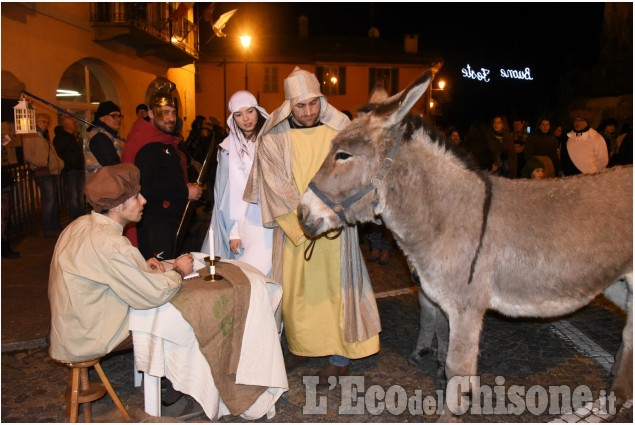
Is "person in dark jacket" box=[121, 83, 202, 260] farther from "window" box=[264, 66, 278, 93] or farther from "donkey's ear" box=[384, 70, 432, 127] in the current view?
"window" box=[264, 66, 278, 93]

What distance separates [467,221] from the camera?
9.63ft

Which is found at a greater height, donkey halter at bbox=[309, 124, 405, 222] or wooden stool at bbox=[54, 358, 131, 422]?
donkey halter at bbox=[309, 124, 405, 222]

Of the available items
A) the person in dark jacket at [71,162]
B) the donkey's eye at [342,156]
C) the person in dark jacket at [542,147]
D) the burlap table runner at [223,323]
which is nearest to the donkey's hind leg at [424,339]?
the burlap table runner at [223,323]

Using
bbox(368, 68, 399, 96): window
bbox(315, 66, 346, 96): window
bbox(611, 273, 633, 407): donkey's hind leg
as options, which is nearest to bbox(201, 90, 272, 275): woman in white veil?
bbox(611, 273, 633, 407): donkey's hind leg

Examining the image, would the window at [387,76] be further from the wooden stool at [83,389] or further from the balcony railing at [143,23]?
the wooden stool at [83,389]

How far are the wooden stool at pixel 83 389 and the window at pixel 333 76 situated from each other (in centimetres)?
3579

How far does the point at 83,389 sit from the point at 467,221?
272 centimetres

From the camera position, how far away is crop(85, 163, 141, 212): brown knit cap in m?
2.85

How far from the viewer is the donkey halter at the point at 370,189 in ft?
9.68

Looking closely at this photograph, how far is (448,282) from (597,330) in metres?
2.98

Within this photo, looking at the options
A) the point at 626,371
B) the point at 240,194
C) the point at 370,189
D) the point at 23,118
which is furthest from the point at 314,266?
the point at 23,118

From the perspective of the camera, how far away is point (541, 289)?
2.98 meters

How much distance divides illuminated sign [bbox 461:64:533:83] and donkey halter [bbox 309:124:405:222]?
4213 cm

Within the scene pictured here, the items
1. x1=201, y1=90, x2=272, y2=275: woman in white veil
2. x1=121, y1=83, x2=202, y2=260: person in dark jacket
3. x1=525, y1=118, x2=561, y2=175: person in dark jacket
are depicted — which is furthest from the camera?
x1=525, y1=118, x2=561, y2=175: person in dark jacket
